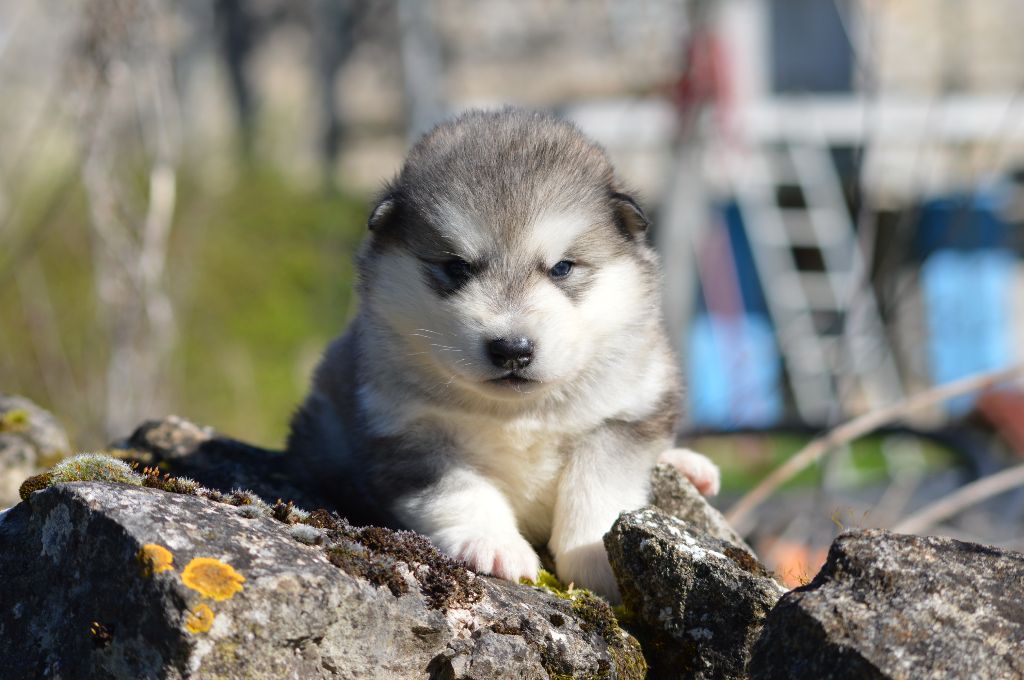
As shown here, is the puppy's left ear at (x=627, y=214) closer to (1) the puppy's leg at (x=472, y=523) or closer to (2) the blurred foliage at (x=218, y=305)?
(1) the puppy's leg at (x=472, y=523)

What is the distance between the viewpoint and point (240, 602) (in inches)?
90.0

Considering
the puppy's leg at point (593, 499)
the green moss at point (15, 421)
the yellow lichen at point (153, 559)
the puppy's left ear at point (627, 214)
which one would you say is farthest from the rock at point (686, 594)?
the green moss at point (15, 421)

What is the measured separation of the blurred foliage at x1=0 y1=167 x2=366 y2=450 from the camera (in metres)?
7.12

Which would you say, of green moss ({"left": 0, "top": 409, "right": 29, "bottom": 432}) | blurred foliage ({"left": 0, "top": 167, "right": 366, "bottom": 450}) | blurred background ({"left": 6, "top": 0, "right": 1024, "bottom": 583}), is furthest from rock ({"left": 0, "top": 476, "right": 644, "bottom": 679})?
blurred background ({"left": 6, "top": 0, "right": 1024, "bottom": 583})

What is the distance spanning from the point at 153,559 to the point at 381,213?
154 cm

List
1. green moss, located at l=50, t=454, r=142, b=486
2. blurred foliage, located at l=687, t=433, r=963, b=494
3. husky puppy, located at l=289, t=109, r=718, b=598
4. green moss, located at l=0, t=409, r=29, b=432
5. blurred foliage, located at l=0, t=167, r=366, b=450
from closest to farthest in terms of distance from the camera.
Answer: green moss, located at l=50, t=454, r=142, b=486
husky puppy, located at l=289, t=109, r=718, b=598
green moss, located at l=0, t=409, r=29, b=432
blurred foliage, located at l=0, t=167, r=366, b=450
blurred foliage, located at l=687, t=433, r=963, b=494

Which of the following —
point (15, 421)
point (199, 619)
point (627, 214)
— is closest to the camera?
point (199, 619)

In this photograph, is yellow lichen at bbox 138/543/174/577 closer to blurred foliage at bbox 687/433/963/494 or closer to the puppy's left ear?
the puppy's left ear

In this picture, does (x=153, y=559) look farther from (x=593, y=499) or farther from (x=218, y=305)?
(x=218, y=305)

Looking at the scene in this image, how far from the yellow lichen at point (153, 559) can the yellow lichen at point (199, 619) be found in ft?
0.36

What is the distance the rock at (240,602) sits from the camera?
2262mm

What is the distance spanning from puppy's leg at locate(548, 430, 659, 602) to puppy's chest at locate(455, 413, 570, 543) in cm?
6

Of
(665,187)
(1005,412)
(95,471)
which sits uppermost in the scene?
(95,471)

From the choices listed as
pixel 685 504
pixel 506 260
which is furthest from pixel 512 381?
pixel 685 504
